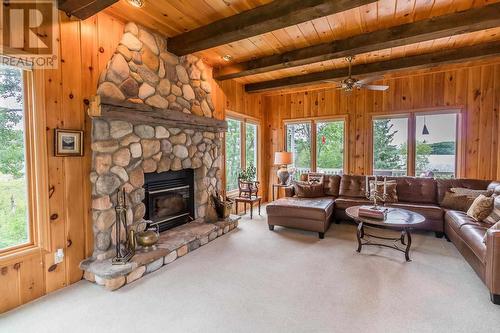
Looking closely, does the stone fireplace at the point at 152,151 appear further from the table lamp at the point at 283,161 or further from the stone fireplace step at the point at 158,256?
the table lamp at the point at 283,161

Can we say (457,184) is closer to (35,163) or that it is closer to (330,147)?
(330,147)

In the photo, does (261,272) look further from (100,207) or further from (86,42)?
(86,42)

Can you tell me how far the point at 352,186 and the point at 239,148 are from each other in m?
2.58

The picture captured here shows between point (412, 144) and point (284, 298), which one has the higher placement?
point (412, 144)

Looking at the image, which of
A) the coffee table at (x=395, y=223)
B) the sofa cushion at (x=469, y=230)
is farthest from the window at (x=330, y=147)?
the sofa cushion at (x=469, y=230)

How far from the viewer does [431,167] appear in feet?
17.1

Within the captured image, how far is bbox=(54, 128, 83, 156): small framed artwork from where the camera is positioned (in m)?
2.43

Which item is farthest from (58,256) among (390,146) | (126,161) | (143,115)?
(390,146)

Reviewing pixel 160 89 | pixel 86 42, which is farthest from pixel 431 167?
pixel 86 42

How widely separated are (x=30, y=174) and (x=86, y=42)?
1470mm

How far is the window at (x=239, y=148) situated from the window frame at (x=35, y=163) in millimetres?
3341

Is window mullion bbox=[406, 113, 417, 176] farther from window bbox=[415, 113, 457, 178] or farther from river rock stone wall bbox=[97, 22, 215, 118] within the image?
river rock stone wall bbox=[97, 22, 215, 118]

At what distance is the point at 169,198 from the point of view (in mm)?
3826

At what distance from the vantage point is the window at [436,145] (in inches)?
197
